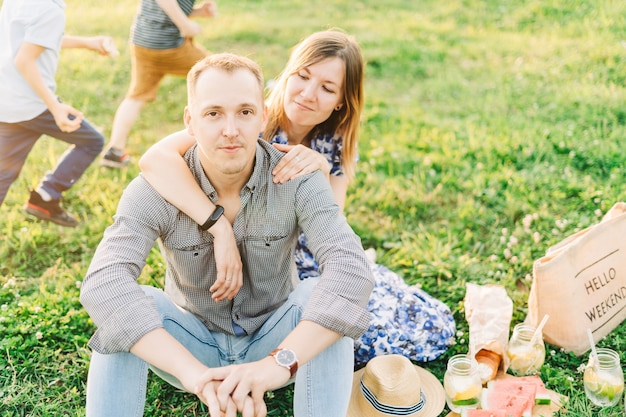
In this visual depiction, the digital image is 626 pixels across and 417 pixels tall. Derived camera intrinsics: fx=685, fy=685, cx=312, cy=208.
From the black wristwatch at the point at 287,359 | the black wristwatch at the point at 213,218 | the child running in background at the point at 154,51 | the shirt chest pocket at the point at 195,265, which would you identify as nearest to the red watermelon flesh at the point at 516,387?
the black wristwatch at the point at 287,359

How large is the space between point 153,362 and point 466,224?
3.07 meters

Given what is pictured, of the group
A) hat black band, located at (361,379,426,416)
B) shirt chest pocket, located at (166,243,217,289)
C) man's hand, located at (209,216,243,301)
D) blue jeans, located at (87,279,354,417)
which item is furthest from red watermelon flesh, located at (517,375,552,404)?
shirt chest pocket, located at (166,243,217,289)

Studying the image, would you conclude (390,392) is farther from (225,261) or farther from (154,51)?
(154,51)

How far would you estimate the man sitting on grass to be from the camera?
257 cm

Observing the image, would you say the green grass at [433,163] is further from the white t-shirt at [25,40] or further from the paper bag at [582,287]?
the white t-shirt at [25,40]

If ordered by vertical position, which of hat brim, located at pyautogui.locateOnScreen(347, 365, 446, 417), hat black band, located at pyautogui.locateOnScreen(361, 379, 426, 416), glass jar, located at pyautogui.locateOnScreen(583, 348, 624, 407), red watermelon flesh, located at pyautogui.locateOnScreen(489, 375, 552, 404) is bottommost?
hat brim, located at pyautogui.locateOnScreen(347, 365, 446, 417)

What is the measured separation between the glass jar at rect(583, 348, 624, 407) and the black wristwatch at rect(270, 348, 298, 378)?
166 cm

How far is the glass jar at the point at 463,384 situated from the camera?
11.0 ft

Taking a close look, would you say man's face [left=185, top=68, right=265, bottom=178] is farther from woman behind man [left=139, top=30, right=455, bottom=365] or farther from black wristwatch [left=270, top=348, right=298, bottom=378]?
black wristwatch [left=270, top=348, right=298, bottom=378]

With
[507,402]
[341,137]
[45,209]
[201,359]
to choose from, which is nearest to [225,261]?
[201,359]

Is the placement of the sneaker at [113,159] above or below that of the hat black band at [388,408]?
below

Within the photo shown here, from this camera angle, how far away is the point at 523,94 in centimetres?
709

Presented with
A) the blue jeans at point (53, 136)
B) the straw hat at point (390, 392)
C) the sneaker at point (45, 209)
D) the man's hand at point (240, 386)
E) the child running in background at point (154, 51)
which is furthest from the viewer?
the child running in background at point (154, 51)

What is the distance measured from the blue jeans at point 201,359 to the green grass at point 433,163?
2.14ft
